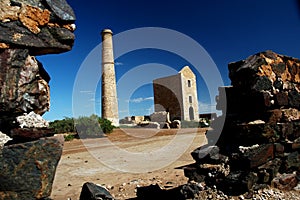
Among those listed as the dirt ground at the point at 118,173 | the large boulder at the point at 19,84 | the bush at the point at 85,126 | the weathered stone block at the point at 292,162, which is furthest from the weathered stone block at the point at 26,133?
the bush at the point at 85,126

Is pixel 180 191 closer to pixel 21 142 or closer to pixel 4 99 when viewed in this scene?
pixel 21 142

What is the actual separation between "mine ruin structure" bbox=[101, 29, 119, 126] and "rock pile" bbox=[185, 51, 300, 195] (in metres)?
20.8

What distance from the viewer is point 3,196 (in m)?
1.63

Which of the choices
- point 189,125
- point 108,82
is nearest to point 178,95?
point 189,125

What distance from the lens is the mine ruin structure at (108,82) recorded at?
80.4 ft

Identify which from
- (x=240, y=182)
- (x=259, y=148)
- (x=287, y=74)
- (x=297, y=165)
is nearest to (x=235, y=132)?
(x=259, y=148)

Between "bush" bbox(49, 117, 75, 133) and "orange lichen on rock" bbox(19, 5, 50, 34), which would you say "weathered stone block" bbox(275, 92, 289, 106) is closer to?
"orange lichen on rock" bbox(19, 5, 50, 34)

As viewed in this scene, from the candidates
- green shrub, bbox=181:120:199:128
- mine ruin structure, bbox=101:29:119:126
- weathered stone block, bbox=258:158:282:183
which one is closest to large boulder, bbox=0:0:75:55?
weathered stone block, bbox=258:158:282:183

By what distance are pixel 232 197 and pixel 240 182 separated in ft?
0.83

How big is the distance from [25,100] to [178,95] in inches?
1112

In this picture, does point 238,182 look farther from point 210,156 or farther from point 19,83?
point 19,83

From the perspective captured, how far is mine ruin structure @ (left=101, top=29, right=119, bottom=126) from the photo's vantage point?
965 inches

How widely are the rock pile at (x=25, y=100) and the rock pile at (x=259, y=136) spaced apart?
Result: 2.81m

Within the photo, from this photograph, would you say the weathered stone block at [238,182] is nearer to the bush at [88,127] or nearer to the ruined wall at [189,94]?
the bush at [88,127]
